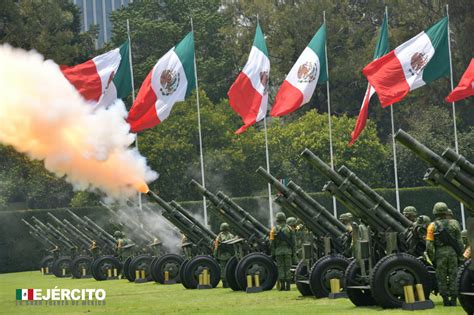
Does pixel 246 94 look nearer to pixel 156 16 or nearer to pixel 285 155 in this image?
pixel 285 155

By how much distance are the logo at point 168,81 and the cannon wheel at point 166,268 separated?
7.69 meters

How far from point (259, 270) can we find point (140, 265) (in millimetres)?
12130

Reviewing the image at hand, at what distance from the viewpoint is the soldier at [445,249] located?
2289 centimetres

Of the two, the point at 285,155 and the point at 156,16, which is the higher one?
the point at 156,16

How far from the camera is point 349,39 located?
85688mm

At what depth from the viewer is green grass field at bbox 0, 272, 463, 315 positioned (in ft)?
80.2

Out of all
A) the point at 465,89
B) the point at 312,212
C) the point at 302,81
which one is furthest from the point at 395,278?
the point at 302,81

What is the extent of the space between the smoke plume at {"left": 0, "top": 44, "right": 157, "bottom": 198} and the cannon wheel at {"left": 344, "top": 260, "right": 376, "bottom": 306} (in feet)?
36.5

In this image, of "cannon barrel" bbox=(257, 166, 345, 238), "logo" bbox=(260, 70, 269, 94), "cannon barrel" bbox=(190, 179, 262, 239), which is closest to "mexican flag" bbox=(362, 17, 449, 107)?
"logo" bbox=(260, 70, 269, 94)

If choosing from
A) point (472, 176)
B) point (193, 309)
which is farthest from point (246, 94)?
point (472, 176)

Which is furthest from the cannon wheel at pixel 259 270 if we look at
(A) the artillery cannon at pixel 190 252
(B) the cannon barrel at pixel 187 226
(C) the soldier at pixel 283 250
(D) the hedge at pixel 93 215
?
(D) the hedge at pixel 93 215

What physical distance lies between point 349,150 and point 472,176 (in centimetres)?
4952

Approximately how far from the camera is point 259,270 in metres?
31.7

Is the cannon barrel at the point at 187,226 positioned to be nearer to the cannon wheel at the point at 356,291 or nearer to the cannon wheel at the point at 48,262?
the cannon wheel at the point at 356,291
